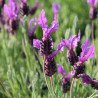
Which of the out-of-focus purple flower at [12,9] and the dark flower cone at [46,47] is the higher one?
the out-of-focus purple flower at [12,9]

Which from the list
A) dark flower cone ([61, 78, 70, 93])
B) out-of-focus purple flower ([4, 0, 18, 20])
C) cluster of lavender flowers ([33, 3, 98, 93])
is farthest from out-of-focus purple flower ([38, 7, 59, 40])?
out-of-focus purple flower ([4, 0, 18, 20])

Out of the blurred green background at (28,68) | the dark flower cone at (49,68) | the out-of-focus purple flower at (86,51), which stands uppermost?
the out-of-focus purple flower at (86,51)

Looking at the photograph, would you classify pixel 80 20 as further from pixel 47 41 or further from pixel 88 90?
pixel 47 41

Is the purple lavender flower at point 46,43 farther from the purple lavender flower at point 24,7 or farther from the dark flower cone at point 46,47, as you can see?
the purple lavender flower at point 24,7

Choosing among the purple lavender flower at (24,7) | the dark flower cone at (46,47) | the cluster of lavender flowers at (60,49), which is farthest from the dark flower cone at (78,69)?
the purple lavender flower at (24,7)

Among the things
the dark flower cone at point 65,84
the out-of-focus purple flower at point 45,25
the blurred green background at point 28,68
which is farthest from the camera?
the blurred green background at point 28,68

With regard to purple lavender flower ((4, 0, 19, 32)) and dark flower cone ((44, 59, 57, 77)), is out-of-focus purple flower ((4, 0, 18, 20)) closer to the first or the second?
purple lavender flower ((4, 0, 19, 32))

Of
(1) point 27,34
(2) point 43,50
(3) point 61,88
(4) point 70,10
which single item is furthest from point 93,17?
(4) point 70,10

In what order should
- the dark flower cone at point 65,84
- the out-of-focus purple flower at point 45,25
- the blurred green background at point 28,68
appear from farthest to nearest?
the blurred green background at point 28,68
the dark flower cone at point 65,84
the out-of-focus purple flower at point 45,25

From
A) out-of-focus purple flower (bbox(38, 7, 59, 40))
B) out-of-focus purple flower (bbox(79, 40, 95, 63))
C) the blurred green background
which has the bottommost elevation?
the blurred green background

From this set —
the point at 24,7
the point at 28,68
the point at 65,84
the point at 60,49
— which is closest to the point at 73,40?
the point at 60,49

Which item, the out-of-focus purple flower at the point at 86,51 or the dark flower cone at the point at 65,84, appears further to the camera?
the dark flower cone at the point at 65,84
